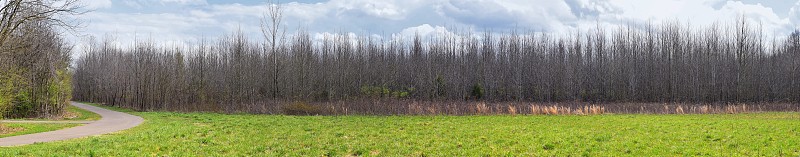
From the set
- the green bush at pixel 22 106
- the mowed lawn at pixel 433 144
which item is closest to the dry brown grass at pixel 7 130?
the mowed lawn at pixel 433 144

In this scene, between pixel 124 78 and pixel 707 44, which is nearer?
pixel 124 78

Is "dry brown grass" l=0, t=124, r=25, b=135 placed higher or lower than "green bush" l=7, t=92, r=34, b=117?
lower

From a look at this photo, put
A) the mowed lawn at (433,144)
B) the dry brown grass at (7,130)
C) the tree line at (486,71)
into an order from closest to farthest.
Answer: the mowed lawn at (433,144)
the dry brown grass at (7,130)
the tree line at (486,71)

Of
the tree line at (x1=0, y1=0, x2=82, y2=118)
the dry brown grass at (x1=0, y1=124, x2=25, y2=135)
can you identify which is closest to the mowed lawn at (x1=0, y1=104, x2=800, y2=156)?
the dry brown grass at (x1=0, y1=124, x2=25, y2=135)

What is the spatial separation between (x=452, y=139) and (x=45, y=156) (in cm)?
890

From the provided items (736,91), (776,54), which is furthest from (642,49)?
(776,54)

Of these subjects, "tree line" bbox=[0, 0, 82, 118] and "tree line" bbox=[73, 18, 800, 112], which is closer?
"tree line" bbox=[0, 0, 82, 118]

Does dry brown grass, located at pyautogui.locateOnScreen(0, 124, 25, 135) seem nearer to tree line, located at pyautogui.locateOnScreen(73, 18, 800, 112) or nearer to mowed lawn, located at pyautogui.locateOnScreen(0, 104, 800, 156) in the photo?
mowed lawn, located at pyautogui.locateOnScreen(0, 104, 800, 156)

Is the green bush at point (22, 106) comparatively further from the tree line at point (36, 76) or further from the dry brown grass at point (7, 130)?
the dry brown grass at point (7, 130)

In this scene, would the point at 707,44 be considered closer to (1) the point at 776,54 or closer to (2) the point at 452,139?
(1) the point at 776,54

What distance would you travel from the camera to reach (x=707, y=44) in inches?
2309

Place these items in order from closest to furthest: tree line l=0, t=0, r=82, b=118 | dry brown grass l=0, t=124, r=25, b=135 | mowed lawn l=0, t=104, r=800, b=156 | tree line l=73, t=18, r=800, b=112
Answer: mowed lawn l=0, t=104, r=800, b=156 < dry brown grass l=0, t=124, r=25, b=135 < tree line l=0, t=0, r=82, b=118 < tree line l=73, t=18, r=800, b=112

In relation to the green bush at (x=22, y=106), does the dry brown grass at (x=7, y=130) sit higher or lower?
lower

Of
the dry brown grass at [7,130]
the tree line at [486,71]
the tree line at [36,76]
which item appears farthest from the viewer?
the tree line at [486,71]
